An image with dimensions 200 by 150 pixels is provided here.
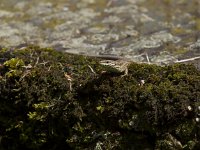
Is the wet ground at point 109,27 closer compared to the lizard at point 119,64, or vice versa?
the lizard at point 119,64

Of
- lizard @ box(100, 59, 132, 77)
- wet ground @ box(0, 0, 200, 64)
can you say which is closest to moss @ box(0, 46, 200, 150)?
lizard @ box(100, 59, 132, 77)

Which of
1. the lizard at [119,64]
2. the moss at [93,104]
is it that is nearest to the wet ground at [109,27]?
the lizard at [119,64]

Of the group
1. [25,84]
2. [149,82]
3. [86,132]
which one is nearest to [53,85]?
[25,84]

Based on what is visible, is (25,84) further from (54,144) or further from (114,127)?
(114,127)

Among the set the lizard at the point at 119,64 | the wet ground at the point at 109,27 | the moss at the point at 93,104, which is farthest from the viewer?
the wet ground at the point at 109,27

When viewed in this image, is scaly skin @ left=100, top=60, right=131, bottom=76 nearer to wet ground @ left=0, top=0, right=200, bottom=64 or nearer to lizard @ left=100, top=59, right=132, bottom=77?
lizard @ left=100, top=59, right=132, bottom=77

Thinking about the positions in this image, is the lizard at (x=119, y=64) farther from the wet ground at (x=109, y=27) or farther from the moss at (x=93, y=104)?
the wet ground at (x=109, y=27)
